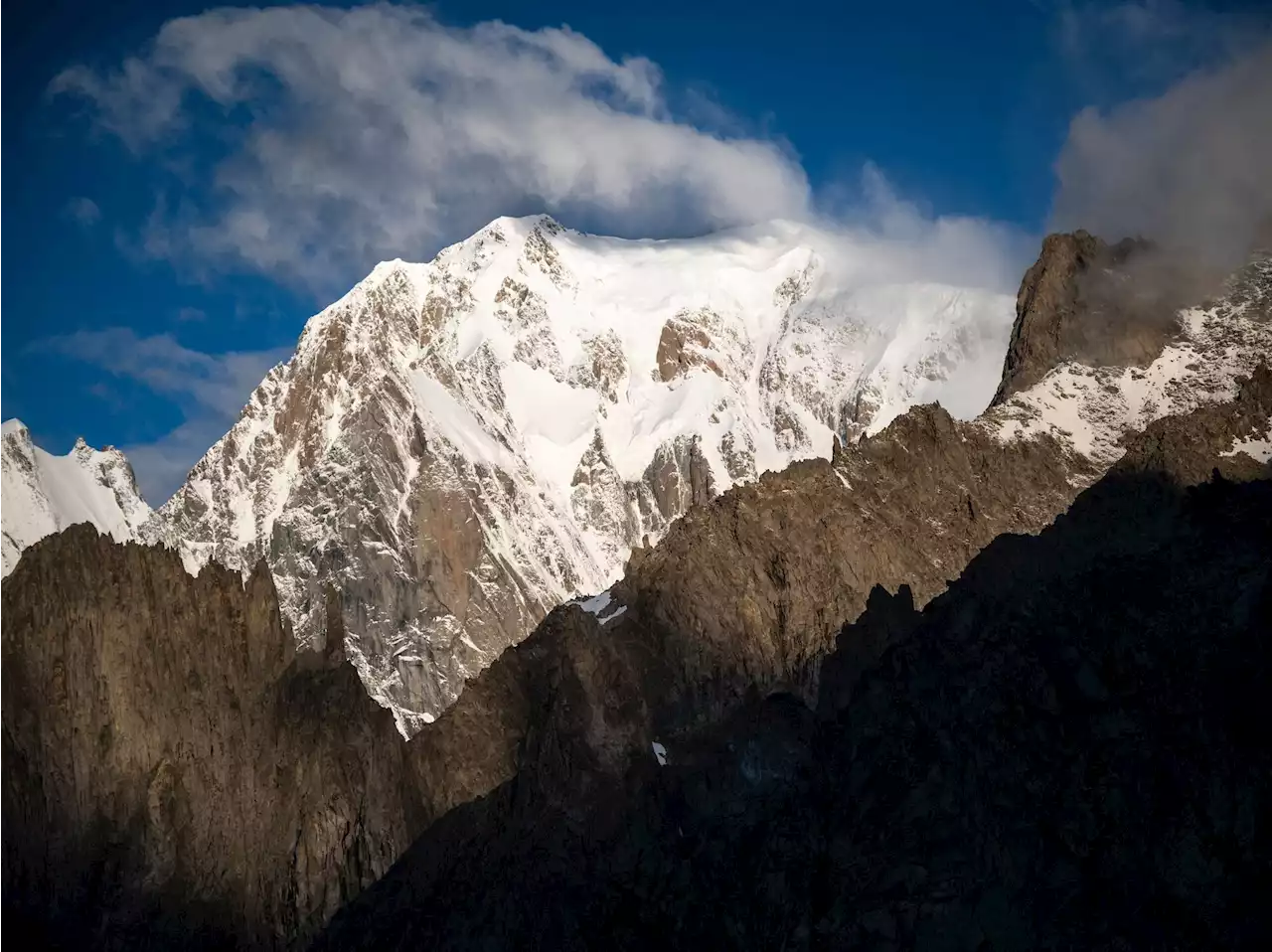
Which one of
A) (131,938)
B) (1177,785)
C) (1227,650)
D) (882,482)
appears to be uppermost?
(882,482)

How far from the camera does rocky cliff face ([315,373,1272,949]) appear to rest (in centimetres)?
9875

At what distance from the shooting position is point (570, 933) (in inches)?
4892

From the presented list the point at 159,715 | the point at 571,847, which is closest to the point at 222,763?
the point at 159,715

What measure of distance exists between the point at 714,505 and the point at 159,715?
4303 cm

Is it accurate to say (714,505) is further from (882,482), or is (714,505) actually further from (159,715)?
(159,715)

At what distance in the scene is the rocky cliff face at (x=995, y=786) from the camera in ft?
324

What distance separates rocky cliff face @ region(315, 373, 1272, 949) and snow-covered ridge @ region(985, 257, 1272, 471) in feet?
73.5

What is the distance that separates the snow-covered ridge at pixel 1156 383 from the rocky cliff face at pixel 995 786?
2240 centimetres

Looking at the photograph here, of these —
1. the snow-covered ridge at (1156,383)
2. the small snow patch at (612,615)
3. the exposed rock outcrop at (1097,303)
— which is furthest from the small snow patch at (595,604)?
the exposed rock outcrop at (1097,303)

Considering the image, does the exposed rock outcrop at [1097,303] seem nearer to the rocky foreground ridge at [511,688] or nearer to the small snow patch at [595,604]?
the rocky foreground ridge at [511,688]

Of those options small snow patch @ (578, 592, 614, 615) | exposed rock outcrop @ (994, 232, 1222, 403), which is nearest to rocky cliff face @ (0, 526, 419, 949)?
small snow patch @ (578, 592, 614, 615)

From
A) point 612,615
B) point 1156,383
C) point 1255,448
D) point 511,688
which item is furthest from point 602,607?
point 1255,448

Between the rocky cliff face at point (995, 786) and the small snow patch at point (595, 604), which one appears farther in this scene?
the small snow patch at point (595, 604)

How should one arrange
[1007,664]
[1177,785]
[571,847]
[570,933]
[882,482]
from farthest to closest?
[882,482] < [571,847] < [570,933] < [1007,664] < [1177,785]
